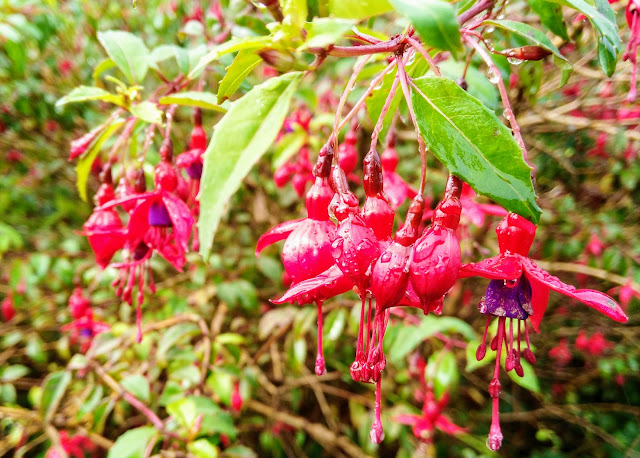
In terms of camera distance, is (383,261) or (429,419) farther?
(429,419)

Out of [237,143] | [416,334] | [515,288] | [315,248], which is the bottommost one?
[416,334]

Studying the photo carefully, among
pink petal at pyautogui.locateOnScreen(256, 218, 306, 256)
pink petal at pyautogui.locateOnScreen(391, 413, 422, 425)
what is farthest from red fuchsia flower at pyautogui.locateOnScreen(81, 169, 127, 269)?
pink petal at pyautogui.locateOnScreen(391, 413, 422, 425)

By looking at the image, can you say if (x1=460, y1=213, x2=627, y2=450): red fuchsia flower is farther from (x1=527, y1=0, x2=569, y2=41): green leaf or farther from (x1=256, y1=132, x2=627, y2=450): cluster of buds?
(x1=527, y1=0, x2=569, y2=41): green leaf

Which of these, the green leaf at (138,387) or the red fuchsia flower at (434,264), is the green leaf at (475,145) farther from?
the green leaf at (138,387)

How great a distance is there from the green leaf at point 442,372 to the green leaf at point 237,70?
85cm

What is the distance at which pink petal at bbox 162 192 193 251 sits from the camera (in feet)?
Answer: 1.92

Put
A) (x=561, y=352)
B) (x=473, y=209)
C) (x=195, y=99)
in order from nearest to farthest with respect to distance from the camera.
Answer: (x=195, y=99) < (x=473, y=209) < (x=561, y=352)

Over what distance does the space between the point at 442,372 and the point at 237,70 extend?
2.86 ft

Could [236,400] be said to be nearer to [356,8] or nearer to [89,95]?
[89,95]

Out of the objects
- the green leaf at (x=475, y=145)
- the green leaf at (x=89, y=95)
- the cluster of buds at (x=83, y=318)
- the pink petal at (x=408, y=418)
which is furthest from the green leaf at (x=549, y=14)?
the cluster of buds at (x=83, y=318)

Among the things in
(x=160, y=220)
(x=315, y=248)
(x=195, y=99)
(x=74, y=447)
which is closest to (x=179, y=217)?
(x=160, y=220)

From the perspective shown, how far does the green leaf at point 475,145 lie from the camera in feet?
1.16

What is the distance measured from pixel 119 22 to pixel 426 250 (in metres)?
2.11

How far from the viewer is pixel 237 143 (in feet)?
1.17
